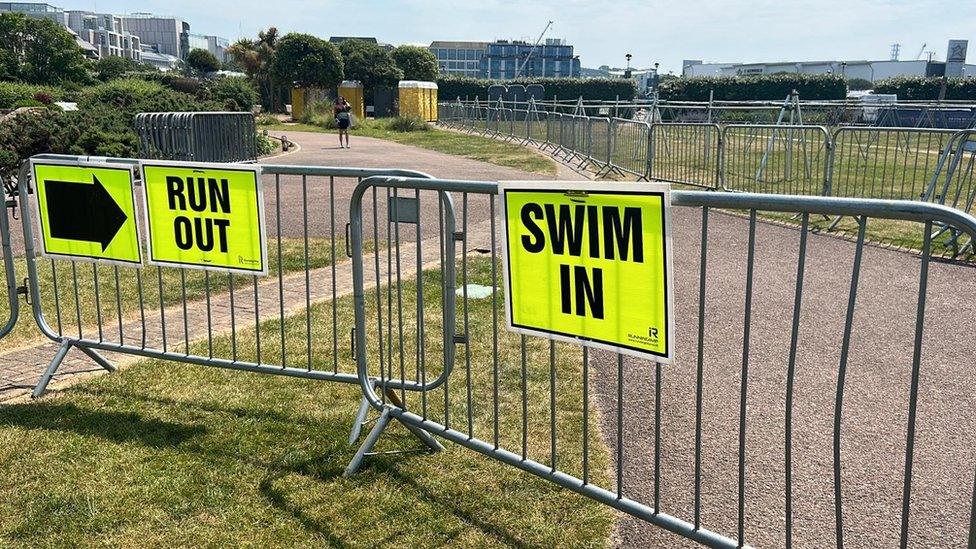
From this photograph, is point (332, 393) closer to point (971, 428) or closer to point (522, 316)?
point (522, 316)

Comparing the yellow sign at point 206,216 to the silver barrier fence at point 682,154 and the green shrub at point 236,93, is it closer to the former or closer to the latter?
the silver barrier fence at point 682,154

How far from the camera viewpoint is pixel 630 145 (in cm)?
1891

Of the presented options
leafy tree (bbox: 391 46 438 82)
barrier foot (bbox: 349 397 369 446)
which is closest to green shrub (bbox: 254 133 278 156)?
barrier foot (bbox: 349 397 369 446)

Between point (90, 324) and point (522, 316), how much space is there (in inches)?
176

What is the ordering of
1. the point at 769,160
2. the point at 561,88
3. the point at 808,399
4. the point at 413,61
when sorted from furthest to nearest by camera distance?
the point at 561,88
the point at 413,61
the point at 769,160
the point at 808,399

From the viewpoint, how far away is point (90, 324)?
21.7 ft

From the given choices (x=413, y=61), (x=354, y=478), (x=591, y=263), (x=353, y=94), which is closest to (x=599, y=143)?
→ (x=354, y=478)

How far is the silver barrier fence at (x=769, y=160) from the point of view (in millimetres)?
15266

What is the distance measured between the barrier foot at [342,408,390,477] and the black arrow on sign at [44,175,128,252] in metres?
2.17

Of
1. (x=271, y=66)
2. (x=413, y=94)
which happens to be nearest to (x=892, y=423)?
(x=413, y=94)

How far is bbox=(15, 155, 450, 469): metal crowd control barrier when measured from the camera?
487cm

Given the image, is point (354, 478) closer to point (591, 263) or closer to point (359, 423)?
point (359, 423)

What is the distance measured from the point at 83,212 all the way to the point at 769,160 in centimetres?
1468

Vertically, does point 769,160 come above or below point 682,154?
below
